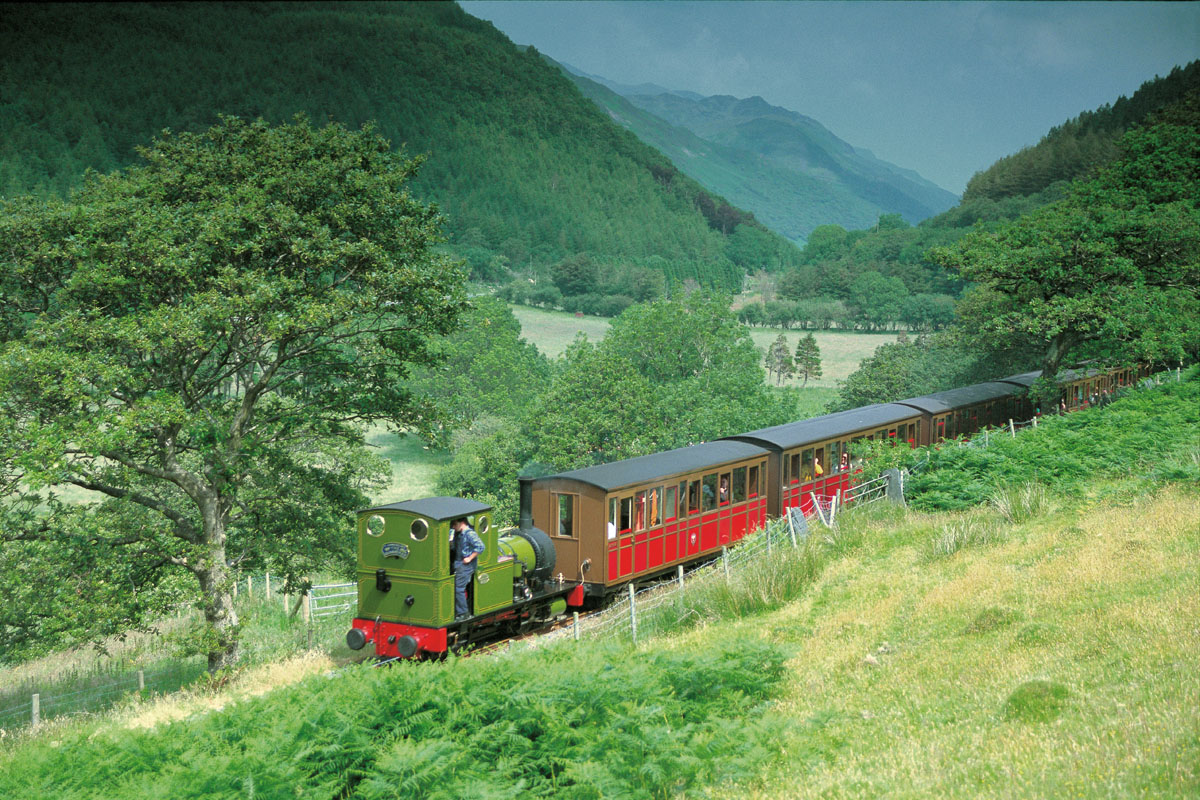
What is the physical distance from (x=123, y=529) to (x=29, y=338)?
4.05 meters

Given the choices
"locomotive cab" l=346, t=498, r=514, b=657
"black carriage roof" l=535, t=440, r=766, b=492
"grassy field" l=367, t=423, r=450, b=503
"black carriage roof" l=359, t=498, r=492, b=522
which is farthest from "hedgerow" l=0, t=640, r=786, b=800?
"grassy field" l=367, t=423, r=450, b=503

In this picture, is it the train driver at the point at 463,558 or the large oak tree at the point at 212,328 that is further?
the large oak tree at the point at 212,328

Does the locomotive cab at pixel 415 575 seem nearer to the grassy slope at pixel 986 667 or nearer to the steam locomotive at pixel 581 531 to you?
the steam locomotive at pixel 581 531

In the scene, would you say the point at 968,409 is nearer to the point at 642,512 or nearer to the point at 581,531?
the point at 642,512

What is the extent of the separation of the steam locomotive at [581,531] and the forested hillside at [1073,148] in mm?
111208

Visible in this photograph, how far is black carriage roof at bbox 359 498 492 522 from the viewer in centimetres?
1511

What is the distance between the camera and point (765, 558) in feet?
52.0

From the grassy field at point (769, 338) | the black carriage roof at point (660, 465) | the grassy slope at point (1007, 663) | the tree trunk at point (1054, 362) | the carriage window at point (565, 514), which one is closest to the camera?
the grassy slope at point (1007, 663)

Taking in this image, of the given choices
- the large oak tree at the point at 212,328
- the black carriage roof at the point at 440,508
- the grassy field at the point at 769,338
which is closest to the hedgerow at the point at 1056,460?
the black carriage roof at the point at 440,508

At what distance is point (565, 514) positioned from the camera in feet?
59.9

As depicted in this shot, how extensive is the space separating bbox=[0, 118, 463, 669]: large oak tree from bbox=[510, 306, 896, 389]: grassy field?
243 feet

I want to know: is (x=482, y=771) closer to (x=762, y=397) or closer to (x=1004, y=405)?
(x=1004, y=405)

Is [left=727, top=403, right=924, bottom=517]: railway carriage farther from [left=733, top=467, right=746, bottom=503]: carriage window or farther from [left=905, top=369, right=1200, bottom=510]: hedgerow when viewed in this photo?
[left=905, top=369, right=1200, bottom=510]: hedgerow

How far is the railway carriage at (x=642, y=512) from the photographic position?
58.6 feet
